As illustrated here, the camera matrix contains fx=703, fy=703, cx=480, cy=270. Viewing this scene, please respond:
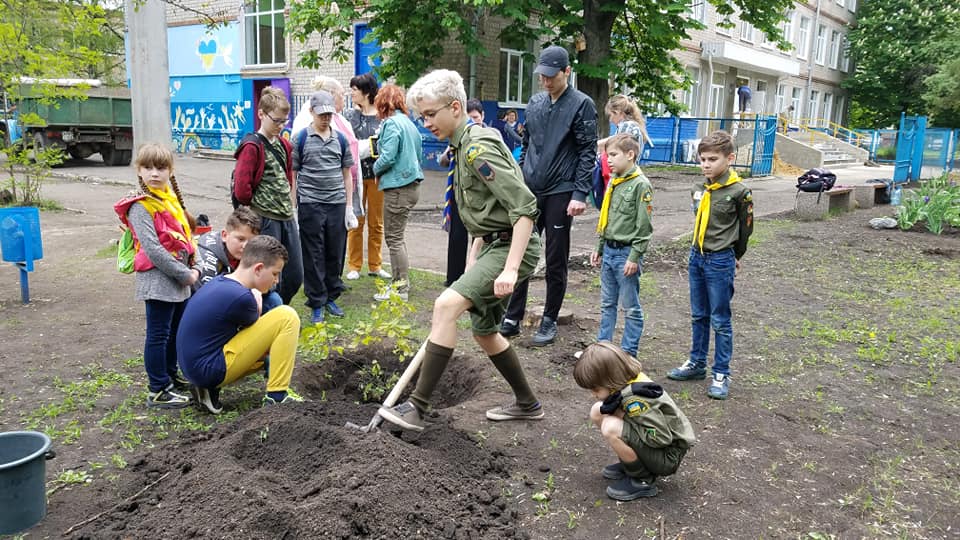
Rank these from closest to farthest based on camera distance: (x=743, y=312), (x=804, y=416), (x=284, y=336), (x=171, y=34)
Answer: (x=284, y=336) → (x=804, y=416) → (x=743, y=312) → (x=171, y=34)

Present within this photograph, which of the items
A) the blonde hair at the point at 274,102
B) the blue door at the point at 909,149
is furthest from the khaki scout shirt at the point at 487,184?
the blue door at the point at 909,149

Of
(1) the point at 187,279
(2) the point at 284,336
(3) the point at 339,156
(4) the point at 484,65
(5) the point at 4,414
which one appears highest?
(4) the point at 484,65

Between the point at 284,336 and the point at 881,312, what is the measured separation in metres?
5.85

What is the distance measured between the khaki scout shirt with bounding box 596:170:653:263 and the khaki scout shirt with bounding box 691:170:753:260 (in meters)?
0.39

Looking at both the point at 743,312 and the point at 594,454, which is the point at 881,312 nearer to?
the point at 743,312

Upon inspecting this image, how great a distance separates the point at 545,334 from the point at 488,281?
→ 2.08 metres

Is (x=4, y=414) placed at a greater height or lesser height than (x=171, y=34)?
lesser

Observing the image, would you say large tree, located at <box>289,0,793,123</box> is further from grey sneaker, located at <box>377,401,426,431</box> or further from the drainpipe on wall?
the drainpipe on wall

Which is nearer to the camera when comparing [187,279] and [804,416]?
[187,279]

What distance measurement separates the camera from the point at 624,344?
488cm

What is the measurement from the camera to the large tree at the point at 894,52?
120ft

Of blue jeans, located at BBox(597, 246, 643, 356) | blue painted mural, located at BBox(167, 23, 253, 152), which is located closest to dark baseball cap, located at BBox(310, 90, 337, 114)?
blue jeans, located at BBox(597, 246, 643, 356)

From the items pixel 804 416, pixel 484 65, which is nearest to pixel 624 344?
pixel 804 416

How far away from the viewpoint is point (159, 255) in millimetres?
3963
